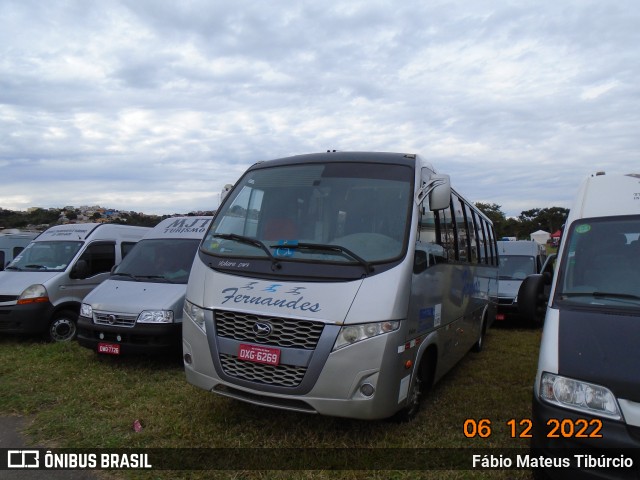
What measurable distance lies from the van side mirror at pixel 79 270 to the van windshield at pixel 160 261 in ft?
4.06

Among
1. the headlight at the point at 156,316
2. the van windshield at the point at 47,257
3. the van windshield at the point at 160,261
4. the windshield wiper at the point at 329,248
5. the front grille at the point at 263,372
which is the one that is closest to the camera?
the front grille at the point at 263,372

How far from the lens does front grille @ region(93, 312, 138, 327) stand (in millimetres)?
6512

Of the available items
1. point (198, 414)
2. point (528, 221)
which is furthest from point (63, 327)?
point (528, 221)

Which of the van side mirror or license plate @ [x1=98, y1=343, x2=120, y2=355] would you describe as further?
the van side mirror

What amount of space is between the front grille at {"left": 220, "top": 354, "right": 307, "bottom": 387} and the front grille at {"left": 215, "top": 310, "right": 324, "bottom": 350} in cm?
19

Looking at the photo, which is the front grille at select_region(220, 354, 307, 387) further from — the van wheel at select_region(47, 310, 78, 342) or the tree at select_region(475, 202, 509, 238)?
the tree at select_region(475, 202, 509, 238)

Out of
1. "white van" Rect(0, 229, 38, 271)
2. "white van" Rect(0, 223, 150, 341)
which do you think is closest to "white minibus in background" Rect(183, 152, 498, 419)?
"white van" Rect(0, 223, 150, 341)

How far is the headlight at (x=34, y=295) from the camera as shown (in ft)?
26.6

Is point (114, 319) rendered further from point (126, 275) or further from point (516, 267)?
point (516, 267)

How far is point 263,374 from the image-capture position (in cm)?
407

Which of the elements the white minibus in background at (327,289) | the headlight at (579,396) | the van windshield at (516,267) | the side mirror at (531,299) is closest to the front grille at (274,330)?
the white minibus in background at (327,289)

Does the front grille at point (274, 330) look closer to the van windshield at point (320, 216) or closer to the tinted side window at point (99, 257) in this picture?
the van windshield at point (320, 216)

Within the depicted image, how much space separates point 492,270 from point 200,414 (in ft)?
22.0

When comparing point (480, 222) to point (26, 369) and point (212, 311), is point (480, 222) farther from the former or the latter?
point (26, 369)
